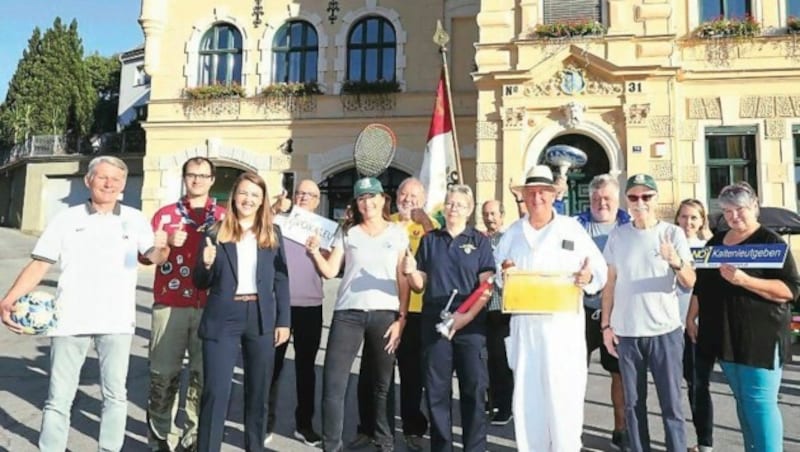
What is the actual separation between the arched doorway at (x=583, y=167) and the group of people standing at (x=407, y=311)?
928 cm

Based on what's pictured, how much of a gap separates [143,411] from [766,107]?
550 inches

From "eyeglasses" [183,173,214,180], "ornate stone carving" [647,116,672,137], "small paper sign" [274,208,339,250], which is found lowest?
"small paper sign" [274,208,339,250]

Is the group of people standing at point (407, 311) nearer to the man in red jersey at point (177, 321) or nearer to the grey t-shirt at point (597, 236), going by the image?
the man in red jersey at point (177, 321)

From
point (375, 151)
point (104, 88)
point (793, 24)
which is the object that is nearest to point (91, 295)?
point (375, 151)

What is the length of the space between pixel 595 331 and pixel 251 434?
10.0ft

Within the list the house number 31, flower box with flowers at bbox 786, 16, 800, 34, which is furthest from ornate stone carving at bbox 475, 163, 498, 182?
flower box with flowers at bbox 786, 16, 800, 34

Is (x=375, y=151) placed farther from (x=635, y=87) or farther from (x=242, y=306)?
(x=635, y=87)

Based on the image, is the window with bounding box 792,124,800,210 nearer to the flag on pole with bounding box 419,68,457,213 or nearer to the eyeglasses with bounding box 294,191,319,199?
the flag on pole with bounding box 419,68,457,213

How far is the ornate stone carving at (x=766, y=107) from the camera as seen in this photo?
13.0m

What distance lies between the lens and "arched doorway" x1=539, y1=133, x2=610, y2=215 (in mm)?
13289

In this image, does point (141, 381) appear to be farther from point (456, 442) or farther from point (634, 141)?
point (634, 141)

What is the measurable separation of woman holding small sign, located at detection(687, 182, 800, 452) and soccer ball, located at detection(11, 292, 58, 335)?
177 inches

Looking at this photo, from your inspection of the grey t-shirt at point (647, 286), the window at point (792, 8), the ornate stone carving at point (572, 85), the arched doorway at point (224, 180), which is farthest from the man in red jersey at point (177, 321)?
the window at point (792, 8)

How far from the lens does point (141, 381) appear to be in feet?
21.4
